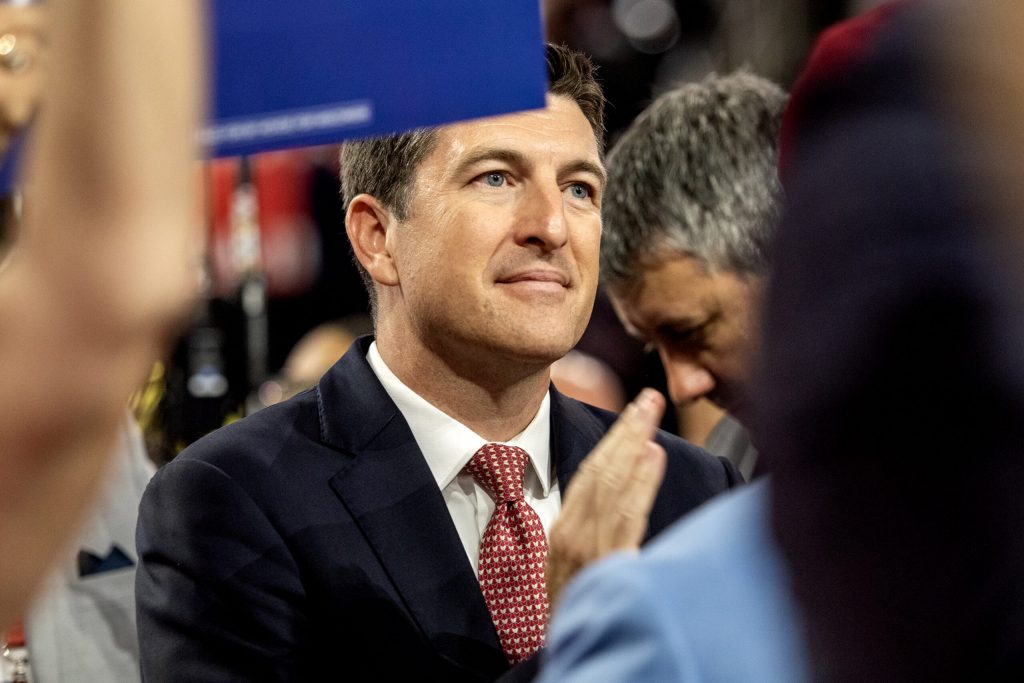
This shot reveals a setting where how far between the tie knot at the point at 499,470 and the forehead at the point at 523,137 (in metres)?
0.38

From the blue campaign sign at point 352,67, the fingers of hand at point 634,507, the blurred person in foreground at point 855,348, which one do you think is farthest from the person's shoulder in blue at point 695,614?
the fingers of hand at point 634,507

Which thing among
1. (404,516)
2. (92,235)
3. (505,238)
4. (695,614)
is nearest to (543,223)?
(505,238)

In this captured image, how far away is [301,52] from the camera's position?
0.86 metres

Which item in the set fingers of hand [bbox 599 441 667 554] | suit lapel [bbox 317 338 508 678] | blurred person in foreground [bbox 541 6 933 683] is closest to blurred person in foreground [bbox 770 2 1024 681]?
blurred person in foreground [bbox 541 6 933 683]

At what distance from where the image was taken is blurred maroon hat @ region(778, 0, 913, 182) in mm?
501

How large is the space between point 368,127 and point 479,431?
86 cm

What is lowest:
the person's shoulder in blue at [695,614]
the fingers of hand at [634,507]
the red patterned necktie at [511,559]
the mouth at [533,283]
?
the red patterned necktie at [511,559]

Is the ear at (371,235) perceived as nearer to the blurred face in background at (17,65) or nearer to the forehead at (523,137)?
the forehead at (523,137)

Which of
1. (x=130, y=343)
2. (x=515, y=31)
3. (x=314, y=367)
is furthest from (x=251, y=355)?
(x=130, y=343)

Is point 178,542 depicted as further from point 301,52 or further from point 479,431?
point 301,52

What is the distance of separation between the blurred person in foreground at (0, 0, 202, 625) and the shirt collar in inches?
49.2

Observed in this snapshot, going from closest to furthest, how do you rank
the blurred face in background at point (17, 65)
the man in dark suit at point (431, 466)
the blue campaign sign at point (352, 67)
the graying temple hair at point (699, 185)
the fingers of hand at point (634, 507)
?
1. the blurred face in background at point (17, 65)
2. the blue campaign sign at point (352, 67)
3. the fingers of hand at point (634, 507)
4. the man in dark suit at point (431, 466)
5. the graying temple hair at point (699, 185)

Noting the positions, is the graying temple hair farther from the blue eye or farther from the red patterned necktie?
the red patterned necktie

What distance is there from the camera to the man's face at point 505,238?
1.64 m
